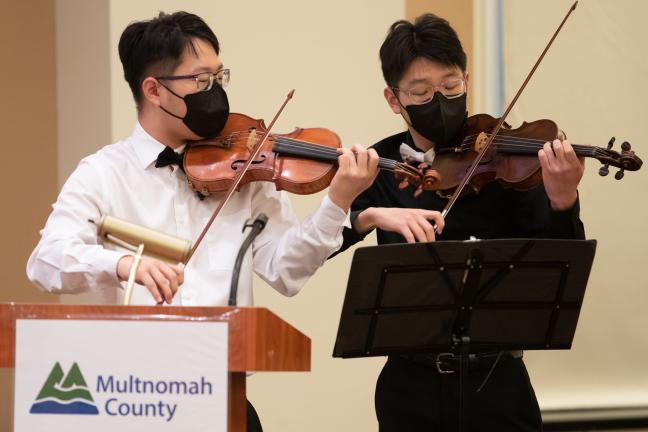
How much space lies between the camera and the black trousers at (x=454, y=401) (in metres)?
2.33

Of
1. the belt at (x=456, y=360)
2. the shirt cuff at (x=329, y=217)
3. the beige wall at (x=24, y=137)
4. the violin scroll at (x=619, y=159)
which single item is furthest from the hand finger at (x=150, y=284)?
the beige wall at (x=24, y=137)

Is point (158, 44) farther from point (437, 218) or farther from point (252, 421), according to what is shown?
point (252, 421)

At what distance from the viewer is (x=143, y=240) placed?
187cm

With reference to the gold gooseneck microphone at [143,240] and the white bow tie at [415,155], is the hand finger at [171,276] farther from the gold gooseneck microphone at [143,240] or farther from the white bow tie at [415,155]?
the white bow tie at [415,155]

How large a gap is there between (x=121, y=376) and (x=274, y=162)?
87 cm

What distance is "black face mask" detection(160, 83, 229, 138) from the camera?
2379mm

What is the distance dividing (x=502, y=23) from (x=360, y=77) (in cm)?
60

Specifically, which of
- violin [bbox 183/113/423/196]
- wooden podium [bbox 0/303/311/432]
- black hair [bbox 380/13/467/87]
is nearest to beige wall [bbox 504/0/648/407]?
black hair [bbox 380/13/467/87]

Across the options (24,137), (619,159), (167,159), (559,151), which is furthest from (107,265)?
(24,137)

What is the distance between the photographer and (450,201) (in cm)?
237

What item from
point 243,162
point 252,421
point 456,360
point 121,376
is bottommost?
point 252,421

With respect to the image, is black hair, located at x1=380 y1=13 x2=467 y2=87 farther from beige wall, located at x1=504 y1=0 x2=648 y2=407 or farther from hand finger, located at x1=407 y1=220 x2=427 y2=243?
beige wall, located at x1=504 y1=0 x2=648 y2=407

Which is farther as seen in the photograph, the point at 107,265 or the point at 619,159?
the point at 619,159

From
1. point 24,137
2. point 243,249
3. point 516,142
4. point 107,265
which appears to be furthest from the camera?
point 24,137
